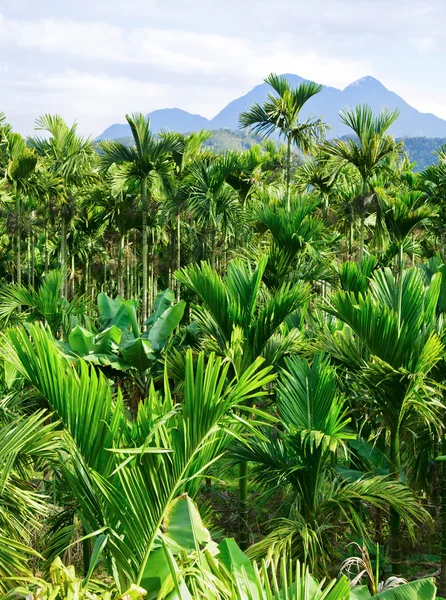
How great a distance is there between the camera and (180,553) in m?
2.68

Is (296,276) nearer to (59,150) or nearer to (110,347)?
(110,347)

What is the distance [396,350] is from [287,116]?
970 cm

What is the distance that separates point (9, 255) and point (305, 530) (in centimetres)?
2324

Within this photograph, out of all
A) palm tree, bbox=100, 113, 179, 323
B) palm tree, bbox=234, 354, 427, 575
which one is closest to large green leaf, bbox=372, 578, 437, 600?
palm tree, bbox=234, 354, 427, 575

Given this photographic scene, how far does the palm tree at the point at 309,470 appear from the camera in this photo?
13.1ft

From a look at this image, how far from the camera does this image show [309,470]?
419 cm

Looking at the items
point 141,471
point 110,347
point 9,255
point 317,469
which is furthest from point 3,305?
point 9,255

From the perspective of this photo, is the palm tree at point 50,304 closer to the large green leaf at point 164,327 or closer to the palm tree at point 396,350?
the large green leaf at point 164,327

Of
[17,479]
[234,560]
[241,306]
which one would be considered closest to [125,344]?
[241,306]

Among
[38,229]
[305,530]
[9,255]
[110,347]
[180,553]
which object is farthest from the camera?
[9,255]

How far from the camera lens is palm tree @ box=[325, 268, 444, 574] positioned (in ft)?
14.7

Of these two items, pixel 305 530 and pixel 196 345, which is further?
pixel 196 345

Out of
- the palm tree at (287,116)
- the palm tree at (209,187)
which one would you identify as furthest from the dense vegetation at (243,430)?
the palm tree at (287,116)

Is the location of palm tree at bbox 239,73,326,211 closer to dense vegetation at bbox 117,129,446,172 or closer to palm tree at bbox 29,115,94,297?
palm tree at bbox 29,115,94,297
